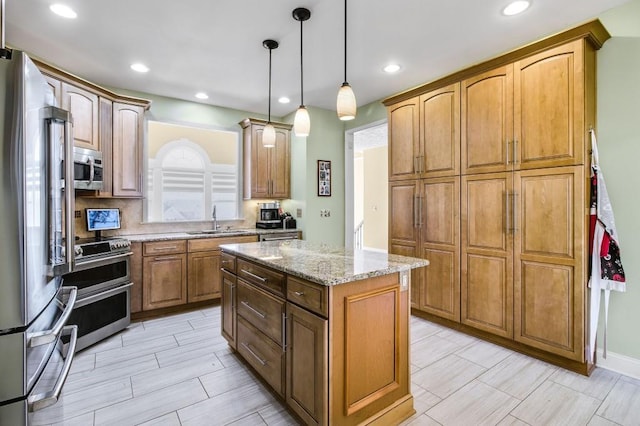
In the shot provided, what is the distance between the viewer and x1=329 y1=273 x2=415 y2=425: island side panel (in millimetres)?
1611

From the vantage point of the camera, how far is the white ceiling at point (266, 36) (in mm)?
2346

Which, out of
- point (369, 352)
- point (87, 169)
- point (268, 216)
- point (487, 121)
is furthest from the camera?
point (268, 216)

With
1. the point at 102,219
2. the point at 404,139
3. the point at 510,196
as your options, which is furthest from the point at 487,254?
the point at 102,219

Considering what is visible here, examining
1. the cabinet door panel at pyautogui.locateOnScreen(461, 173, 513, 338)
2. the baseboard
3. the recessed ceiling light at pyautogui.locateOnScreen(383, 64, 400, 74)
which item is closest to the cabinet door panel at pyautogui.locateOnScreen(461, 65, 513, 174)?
the cabinet door panel at pyautogui.locateOnScreen(461, 173, 513, 338)

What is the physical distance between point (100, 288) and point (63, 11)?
2313 millimetres

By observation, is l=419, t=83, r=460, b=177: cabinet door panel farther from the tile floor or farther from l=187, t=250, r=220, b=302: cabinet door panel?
l=187, t=250, r=220, b=302: cabinet door panel

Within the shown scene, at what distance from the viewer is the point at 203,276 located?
12.9 ft

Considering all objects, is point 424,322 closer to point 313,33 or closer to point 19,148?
point 313,33

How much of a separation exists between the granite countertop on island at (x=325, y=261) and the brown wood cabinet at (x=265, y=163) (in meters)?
2.11

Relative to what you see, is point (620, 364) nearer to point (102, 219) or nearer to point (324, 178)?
point (324, 178)

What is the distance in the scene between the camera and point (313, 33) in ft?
8.84

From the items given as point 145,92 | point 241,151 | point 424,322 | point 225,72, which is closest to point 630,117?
point 424,322

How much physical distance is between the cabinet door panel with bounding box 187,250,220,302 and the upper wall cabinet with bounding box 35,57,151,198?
1.04 metres

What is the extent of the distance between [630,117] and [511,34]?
112 cm
